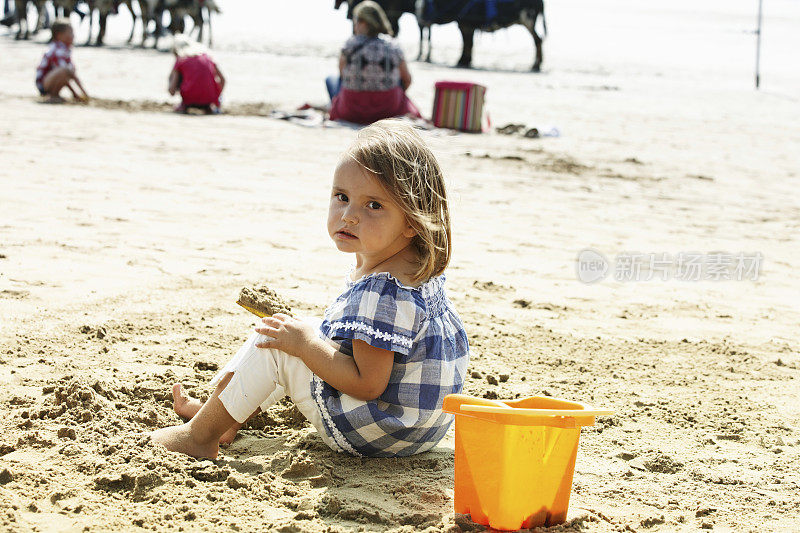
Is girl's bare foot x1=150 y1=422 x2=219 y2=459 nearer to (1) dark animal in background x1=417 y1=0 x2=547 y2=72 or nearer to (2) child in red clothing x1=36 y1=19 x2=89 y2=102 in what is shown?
(2) child in red clothing x1=36 y1=19 x2=89 y2=102

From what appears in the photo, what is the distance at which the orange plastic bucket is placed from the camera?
6.17ft

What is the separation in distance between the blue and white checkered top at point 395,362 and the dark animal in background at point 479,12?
20.1 m

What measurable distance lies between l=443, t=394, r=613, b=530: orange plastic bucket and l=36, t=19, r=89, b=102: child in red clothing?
955 centimetres

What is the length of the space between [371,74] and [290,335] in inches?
313

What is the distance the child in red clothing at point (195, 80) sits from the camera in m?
10.2

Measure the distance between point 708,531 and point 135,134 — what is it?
722 cm

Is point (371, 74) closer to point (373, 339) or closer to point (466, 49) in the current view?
point (373, 339)

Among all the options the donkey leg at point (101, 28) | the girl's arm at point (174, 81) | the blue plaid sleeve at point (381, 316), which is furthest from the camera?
the donkey leg at point (101, 28)

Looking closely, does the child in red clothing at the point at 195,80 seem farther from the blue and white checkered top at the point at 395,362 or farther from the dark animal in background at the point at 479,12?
the dark animal in background at the point at 479,12

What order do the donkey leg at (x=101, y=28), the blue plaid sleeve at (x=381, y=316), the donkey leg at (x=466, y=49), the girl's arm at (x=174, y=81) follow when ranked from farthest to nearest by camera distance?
the donkey leg at (x=101, y=28), the donkey leg at (x=466, y=49), the girl's arm at (x=174, y=81), the blue plaid sleeve at (x=381, y=316)

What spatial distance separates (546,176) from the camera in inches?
303

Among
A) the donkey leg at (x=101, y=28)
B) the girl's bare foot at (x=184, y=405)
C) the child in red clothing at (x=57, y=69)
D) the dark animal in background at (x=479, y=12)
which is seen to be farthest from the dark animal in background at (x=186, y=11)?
the girl's bare foot at (x=184, y=405)

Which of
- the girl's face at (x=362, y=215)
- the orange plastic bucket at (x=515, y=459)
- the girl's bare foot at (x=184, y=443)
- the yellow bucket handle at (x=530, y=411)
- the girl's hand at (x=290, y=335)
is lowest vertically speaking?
the girl's bare foot at (x=184, y=443)

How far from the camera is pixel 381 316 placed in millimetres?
2191
